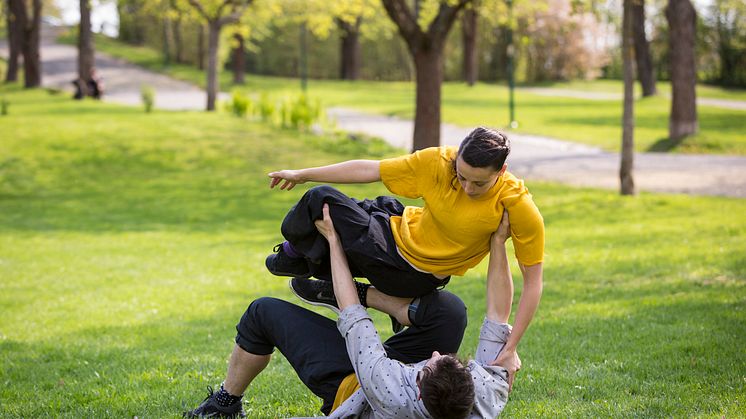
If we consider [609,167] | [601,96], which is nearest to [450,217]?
[609,167]

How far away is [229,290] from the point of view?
977 cm

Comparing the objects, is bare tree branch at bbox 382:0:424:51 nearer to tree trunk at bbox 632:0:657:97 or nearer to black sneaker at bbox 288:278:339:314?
black sneaker at bbox 288:278:339:314

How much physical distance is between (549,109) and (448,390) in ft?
106

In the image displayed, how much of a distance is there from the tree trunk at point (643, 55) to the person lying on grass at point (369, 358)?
104ft

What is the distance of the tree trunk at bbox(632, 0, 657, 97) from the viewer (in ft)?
116

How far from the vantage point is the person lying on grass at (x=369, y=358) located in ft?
12.2

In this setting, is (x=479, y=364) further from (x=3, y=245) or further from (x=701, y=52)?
(x=701, y=52)

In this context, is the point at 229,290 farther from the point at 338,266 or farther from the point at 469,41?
the point at 469,41

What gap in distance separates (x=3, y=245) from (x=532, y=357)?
9.97 meters

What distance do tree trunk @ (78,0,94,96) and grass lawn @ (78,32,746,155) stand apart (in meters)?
8.10

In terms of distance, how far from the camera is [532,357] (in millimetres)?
6152

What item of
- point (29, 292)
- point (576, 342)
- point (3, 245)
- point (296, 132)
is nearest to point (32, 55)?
point (296, 132)

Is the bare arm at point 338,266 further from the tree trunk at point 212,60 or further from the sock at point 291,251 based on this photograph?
the tree trunk at point 212,60

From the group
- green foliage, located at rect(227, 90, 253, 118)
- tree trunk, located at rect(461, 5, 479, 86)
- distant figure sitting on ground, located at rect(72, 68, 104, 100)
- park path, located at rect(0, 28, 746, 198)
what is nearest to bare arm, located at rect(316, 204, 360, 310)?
park path, located at rect(0, 28, 746, 198)
